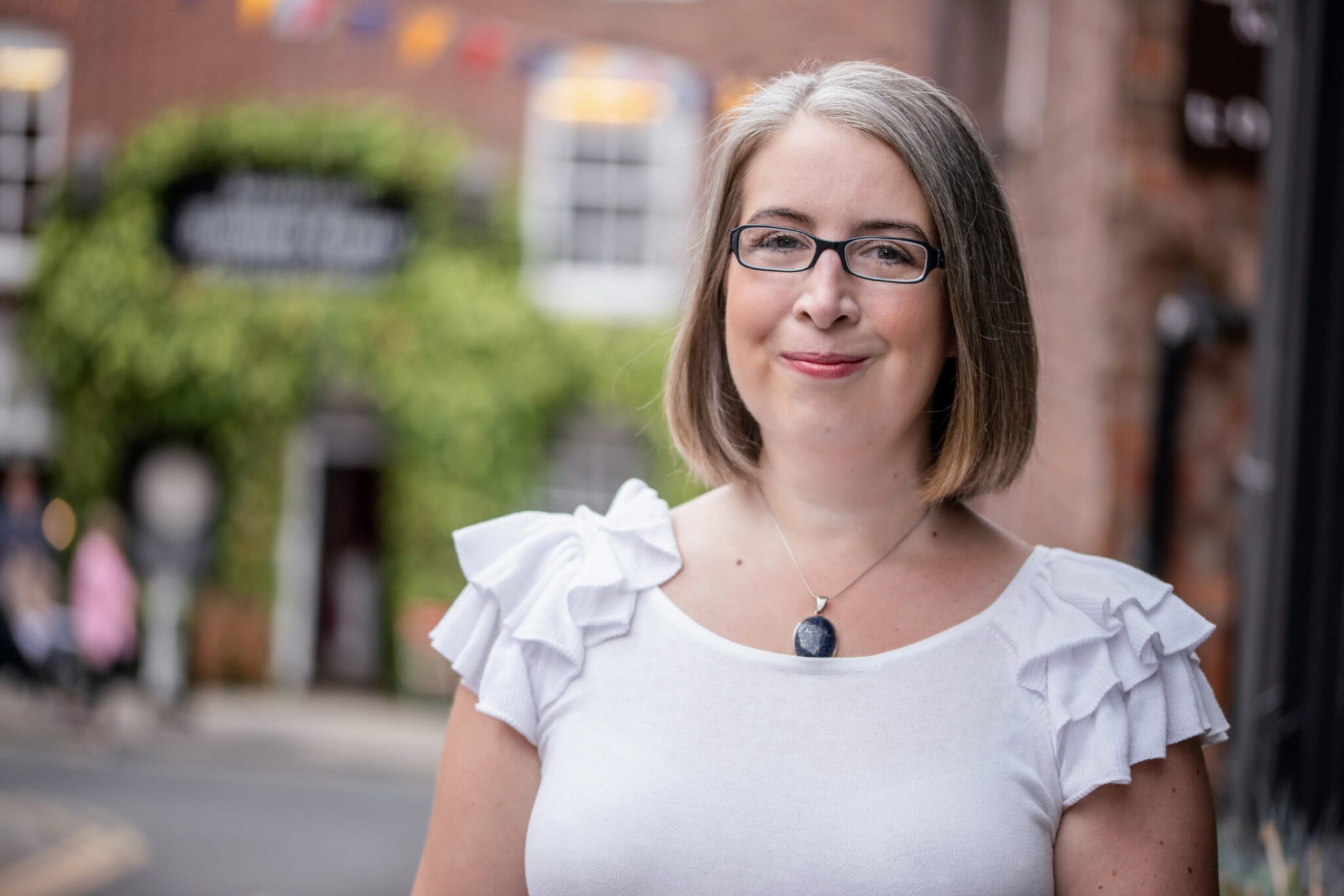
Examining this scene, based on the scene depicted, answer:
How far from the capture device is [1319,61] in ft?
7.91

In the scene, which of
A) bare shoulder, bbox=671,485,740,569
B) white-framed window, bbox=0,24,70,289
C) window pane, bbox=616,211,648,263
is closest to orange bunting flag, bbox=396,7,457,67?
bare shoulder, bbox=671,485,740,569

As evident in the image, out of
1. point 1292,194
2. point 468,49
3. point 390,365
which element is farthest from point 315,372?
point 1292,194

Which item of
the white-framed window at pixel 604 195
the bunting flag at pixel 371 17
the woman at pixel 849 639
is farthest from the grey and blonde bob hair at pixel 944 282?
the white-framed window at pixel 604 195

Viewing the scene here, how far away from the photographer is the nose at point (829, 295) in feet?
4.29

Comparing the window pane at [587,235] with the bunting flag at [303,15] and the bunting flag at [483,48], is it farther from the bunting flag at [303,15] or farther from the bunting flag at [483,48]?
the bunting flag at [303,15]

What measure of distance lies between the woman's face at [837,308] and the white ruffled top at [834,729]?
0.21 metres

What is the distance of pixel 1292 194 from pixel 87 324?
10.9 meters

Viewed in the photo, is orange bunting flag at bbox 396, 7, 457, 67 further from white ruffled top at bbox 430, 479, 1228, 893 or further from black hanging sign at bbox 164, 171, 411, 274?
black hanging sign at bbox 164, 171, 411, 274

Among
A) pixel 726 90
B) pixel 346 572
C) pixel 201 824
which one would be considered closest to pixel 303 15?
pixel 726 90

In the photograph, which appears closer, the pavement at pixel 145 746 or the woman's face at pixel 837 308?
the woman's face at pixel 837 308

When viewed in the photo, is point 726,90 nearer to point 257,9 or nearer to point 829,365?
point 257,9

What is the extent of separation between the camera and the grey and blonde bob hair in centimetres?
133

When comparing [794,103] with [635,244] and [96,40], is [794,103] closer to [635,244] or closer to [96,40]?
[635,244]

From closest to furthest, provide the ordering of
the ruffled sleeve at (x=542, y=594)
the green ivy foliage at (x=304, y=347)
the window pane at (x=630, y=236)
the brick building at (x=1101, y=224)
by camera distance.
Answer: the ruffled sleeve at (x=542, y=594) → the brick building at (x=1101, y=224) → the green ivy foliage at (x=304, y=347) → the window pane at (x=630, y=236)
